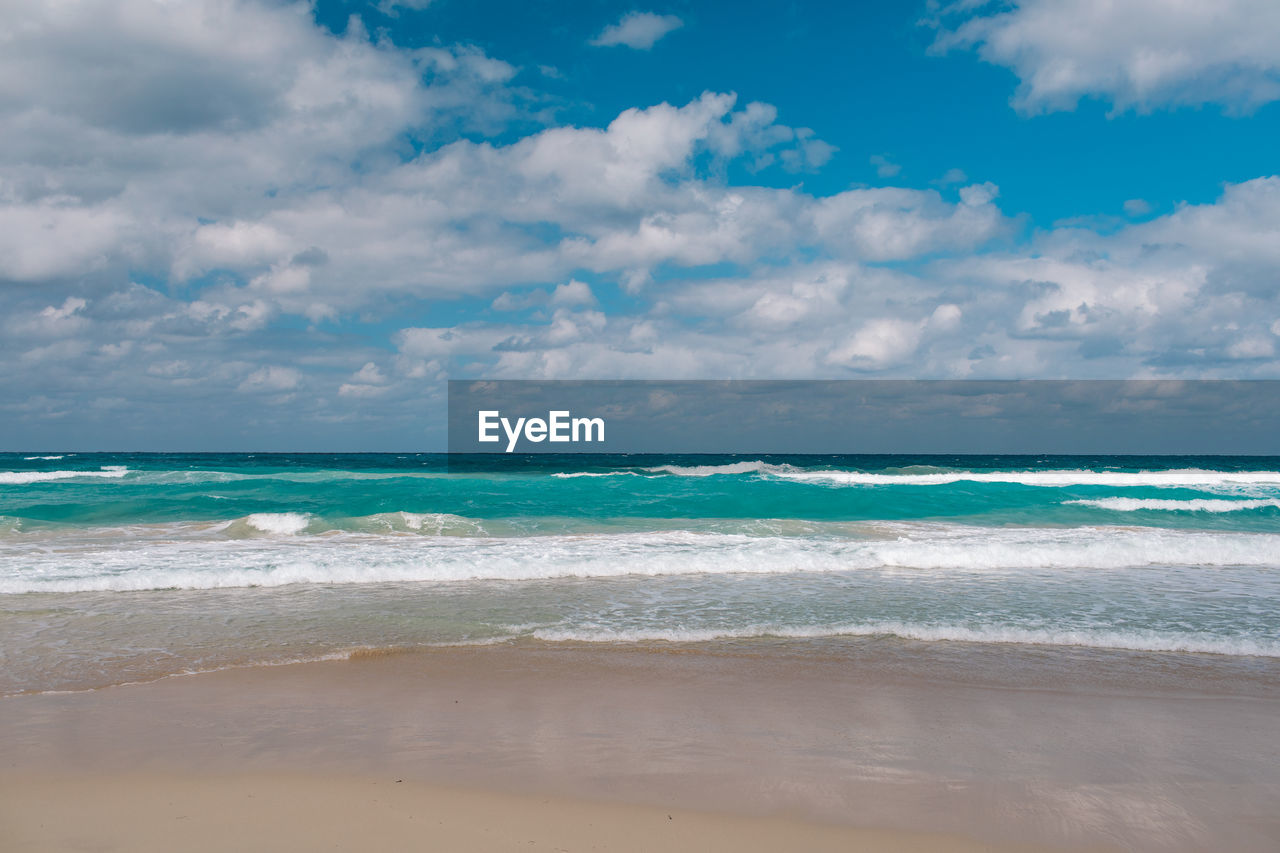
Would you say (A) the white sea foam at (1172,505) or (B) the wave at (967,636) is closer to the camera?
(B) the wave at (967,636)

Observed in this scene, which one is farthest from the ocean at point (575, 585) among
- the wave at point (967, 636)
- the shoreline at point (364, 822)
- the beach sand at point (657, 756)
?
the shoreline at point (364, 822)

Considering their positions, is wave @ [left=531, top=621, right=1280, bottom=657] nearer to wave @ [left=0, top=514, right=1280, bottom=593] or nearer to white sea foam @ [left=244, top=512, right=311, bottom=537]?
wave @ [left=0, top=514, right=1280, bottom=593]

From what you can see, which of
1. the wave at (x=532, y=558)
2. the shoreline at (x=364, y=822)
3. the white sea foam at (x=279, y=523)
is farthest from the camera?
the white sea foam at (x=279, y=523)

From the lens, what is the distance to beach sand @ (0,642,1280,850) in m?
3.47

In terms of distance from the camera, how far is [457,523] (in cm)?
1691

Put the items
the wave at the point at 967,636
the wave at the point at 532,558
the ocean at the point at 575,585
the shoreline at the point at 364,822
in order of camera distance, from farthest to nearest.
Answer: the wave at the point at 532,558 → the ocean at the point at 575,585 → the wave at the point at 967,636 → the shoreline at the point at 364,822

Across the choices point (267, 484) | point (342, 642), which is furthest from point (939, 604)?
point (267, 484)

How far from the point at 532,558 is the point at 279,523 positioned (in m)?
8.24

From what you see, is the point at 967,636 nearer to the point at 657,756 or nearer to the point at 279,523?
the point at 657,756

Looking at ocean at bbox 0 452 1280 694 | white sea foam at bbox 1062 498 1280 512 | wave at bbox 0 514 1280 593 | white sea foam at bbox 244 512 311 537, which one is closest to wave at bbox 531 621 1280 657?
ocean at bbox 0 452 1280 694

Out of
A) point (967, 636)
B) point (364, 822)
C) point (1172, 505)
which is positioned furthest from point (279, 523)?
point (1172, 505)

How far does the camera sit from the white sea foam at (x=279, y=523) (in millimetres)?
16062

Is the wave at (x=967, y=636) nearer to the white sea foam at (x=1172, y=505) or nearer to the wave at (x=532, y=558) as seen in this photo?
the wave at (x=532, y=558)

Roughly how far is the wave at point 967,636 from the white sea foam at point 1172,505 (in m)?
17.7
